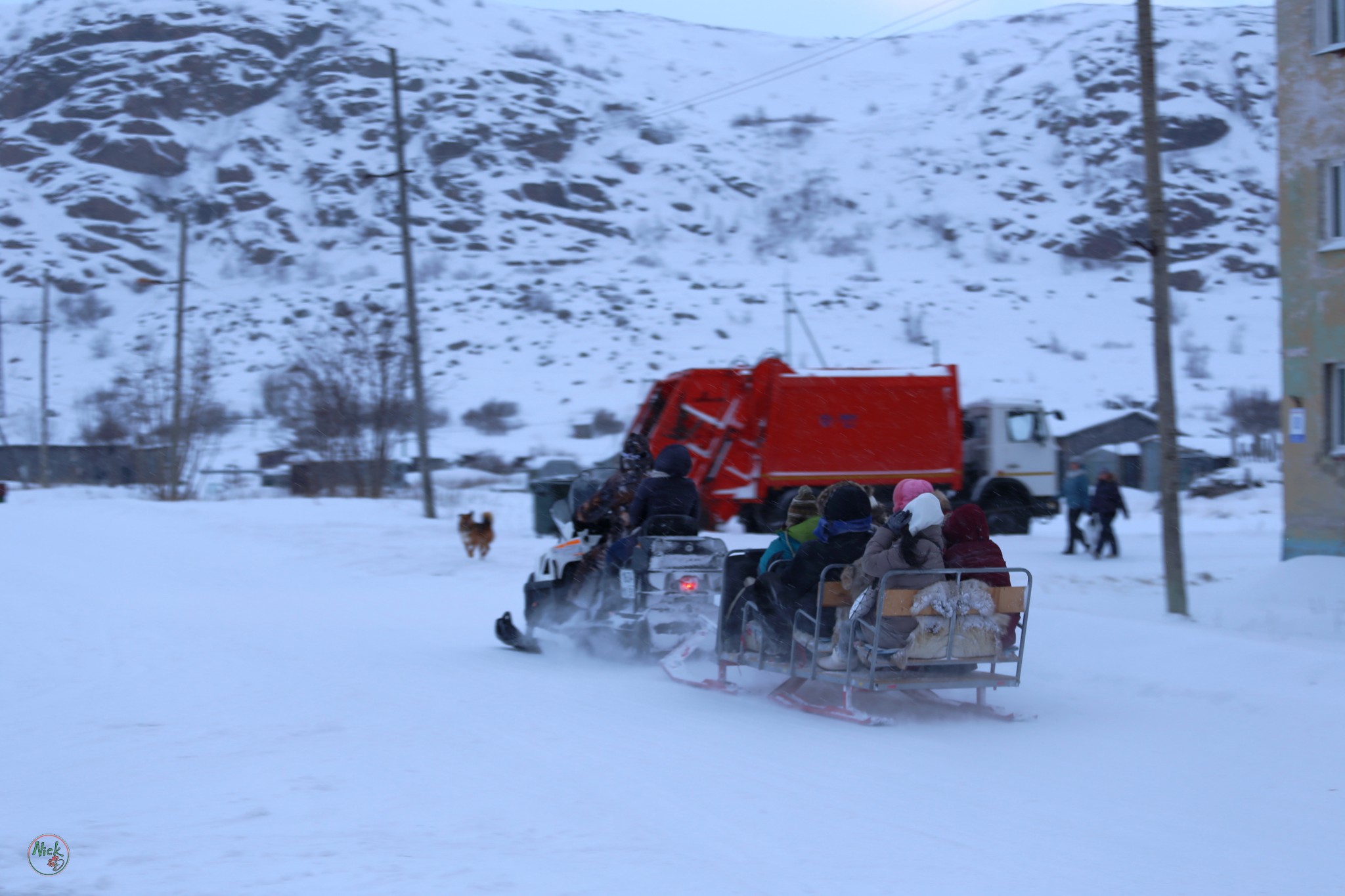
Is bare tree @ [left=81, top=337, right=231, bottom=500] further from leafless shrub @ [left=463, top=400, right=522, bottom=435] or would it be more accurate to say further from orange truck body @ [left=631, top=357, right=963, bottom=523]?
orange truck body @ [left=631, top=357, right=963, bottom=523]

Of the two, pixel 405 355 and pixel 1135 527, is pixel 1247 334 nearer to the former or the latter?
pixel 1135 527

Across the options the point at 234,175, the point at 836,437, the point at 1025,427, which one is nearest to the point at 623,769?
the point at 836,437

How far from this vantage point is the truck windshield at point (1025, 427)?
21328 mm

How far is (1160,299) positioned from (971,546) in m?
4.90

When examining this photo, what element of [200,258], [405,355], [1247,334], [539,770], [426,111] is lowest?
[539,770]

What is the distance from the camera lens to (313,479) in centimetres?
3325

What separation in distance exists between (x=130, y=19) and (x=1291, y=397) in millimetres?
116489

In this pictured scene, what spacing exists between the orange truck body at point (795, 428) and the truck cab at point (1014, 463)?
0.79 m

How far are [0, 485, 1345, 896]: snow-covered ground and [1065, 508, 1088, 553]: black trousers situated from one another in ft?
22.0

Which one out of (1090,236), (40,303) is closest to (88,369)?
(40,303)

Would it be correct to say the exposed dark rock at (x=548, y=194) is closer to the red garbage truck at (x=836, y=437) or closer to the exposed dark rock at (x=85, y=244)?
the exposed dark rock at (x=85, y=244)

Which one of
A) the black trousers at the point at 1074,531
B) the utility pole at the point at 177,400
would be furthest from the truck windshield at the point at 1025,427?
the utility pole at the point at 177,400

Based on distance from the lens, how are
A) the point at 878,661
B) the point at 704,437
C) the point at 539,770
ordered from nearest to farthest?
the point at 539,770
the point at 878,661
the point at 704,437

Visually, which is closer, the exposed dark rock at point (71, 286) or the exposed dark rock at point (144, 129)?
the exposed dark rock at point (71, 286)
